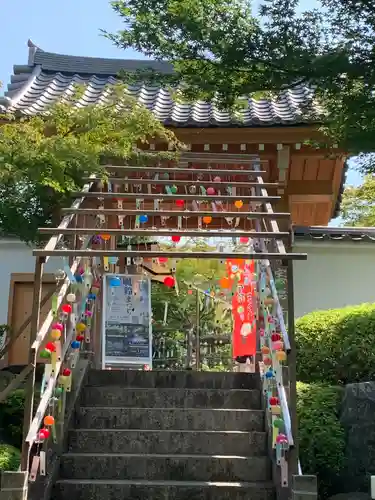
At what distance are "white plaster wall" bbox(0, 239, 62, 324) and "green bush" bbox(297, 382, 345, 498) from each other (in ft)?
16.6

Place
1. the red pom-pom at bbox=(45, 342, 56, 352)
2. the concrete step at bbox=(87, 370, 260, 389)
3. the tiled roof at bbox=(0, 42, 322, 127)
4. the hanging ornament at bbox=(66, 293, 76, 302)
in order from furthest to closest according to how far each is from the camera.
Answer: the tiled roof at bbox=(0, 42, 322, 127), the concrete step at bbox=(87, 370, 260, 389), the hanging ornament at bbox=(66, 293, 76, 302), the red pom-pom at bbox=(45, 342, 56, 352)

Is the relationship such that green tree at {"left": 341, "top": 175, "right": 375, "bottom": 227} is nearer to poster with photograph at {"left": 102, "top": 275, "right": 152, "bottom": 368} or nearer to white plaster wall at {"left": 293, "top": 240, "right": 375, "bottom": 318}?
white plaster wall at {"left": 293, "top": 240, "right": 375, "bottom": 318}

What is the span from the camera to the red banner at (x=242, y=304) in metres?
8.26

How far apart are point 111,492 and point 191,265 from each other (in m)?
4.44

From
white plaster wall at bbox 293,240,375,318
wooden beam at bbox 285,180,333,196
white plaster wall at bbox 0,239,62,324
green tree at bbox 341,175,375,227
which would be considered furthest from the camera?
green tree at bbox 341,175,375,227

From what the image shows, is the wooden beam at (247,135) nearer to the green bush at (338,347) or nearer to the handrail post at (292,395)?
the green bush at (338,347)

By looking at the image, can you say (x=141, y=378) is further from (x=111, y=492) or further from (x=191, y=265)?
(x=191, y=265)

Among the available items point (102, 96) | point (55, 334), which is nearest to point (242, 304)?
point (55, 334)

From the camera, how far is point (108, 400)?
20.8 feet

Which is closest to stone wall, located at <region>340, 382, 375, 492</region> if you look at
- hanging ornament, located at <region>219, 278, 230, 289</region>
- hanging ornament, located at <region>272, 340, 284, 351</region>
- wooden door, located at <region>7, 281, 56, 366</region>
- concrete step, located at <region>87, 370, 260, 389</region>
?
concrete step, located at <region>87, 370, 260, 389</region>

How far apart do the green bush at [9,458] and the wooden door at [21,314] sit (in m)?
3.81

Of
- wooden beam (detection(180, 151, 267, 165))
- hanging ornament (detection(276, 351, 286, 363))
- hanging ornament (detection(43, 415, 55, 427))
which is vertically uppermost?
wooden beam (detection(180, 151, 267, 165))

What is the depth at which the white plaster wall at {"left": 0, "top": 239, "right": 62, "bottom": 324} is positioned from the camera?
32.4 feet

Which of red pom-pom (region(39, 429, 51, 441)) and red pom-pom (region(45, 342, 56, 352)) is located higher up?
red pom-pom (region(45, 342, 56, 352))
